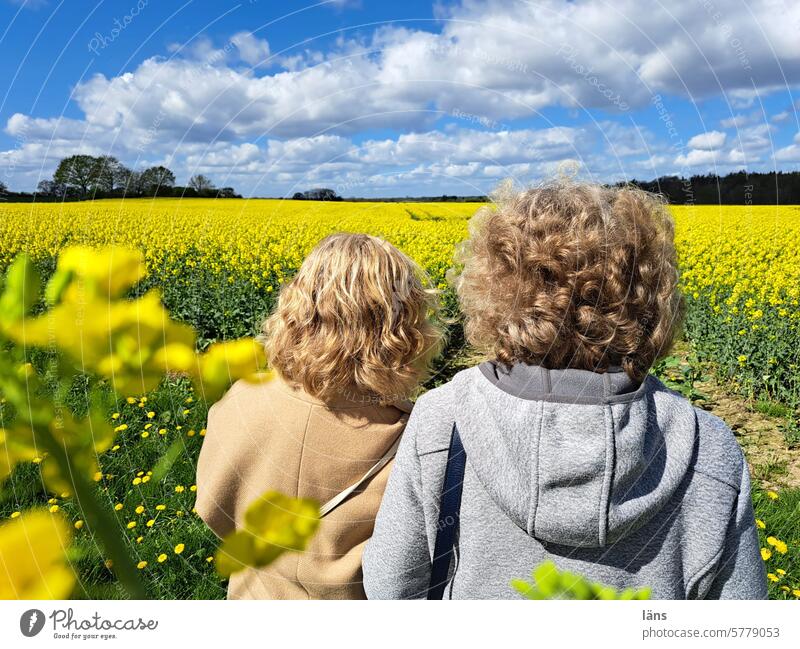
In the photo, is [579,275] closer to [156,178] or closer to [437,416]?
[437,416]

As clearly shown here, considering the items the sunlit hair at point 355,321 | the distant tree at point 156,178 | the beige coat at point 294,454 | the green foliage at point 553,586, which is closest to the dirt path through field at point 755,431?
the beige coat at point 294,454

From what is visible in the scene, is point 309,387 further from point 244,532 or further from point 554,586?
point 554,586

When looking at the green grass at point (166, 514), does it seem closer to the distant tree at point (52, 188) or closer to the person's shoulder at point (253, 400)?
the person's shoulder at point (253, 400)

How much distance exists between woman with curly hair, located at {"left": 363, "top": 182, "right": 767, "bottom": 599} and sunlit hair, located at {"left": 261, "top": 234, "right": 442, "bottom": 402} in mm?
123

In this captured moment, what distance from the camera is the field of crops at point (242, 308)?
6.88 ft

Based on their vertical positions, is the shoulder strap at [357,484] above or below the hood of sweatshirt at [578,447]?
below

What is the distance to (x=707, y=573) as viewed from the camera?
94cm

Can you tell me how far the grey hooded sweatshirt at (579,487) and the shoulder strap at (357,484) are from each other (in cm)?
14

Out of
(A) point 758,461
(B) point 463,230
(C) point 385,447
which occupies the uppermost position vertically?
(B) point 463,230

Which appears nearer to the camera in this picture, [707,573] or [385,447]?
[707,573]
